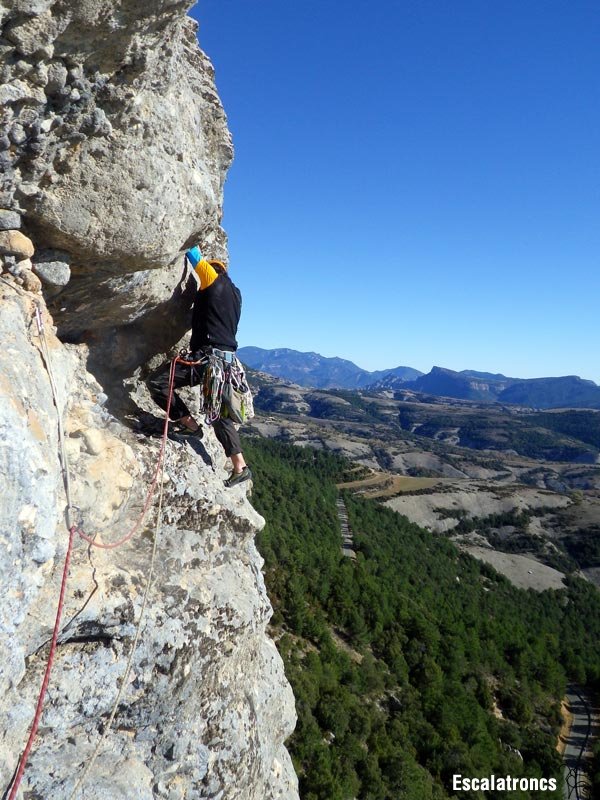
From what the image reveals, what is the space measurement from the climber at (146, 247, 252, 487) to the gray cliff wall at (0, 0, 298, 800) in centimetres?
45

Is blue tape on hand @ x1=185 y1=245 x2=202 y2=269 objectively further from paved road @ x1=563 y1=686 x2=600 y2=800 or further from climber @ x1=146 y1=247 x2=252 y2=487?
paved road @ x1=563 y1=686 x2=600 y2=800

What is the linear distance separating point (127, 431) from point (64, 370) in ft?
4.50

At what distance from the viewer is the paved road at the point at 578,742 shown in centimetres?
2992

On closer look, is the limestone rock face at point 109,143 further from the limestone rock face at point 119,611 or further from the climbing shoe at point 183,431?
the climbing shoe at point 183,431

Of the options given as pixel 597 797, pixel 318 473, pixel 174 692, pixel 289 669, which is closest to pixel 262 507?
pixel 289 669

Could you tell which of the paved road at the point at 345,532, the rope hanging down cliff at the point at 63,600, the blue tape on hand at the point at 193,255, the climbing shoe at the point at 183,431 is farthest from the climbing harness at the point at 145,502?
the paved road at the point at 345,532

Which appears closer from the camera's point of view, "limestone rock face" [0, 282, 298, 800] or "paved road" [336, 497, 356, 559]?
"limestone rock face" [0, 282, 298, 800]

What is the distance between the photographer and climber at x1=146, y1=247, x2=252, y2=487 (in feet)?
21.4

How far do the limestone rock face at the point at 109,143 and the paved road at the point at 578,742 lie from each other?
1525 inches

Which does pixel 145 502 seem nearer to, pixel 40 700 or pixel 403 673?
pixel 40 700

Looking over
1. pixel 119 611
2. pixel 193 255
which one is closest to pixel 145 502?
pixel 119 611

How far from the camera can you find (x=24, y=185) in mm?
4242

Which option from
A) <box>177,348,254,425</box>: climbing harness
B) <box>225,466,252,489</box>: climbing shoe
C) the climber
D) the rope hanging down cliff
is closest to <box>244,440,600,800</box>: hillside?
<box>225,466,252,489</box>: climbing shoe

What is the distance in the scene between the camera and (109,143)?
4566 millimetres
